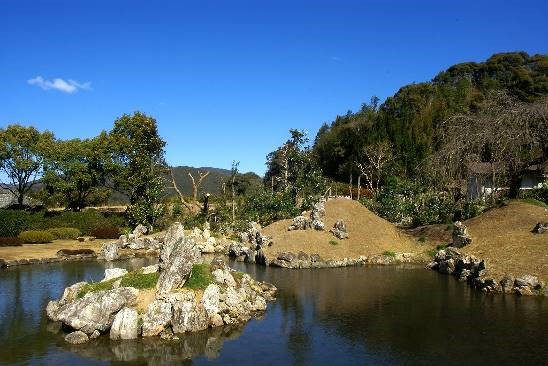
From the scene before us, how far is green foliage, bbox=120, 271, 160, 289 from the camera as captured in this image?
79.8ft

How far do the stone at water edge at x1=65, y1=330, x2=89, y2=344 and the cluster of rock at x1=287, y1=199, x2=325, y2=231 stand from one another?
82.0 ft

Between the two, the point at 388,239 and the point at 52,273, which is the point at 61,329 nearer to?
the point at 52,273

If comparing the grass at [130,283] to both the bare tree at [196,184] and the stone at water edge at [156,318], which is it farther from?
the bare tree at [196,184]

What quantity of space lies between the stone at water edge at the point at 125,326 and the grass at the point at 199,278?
330 cm

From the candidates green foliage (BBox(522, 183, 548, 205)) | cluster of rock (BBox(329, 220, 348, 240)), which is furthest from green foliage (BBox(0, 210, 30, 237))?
green foliage (BBox(522, 183, 548, 205))

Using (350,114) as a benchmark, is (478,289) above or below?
below

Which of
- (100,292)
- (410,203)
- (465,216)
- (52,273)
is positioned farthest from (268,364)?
(410,203)

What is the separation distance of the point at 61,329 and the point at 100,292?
2551 mm

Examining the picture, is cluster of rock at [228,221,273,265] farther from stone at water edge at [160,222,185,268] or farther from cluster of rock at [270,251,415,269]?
stone at water edge at [160,222,185,268]

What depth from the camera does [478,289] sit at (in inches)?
1204

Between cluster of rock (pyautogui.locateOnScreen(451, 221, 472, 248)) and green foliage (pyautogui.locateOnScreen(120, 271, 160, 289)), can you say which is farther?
cluster of rock (pyautogui.locateOnScreen(451, 221, 472, 248))

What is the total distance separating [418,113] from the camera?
8988 cm

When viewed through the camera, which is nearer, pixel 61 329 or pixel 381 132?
pixel 61 329

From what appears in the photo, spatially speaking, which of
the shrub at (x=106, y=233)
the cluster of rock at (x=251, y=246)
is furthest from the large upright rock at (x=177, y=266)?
the shrub at (x=106, y=233)
